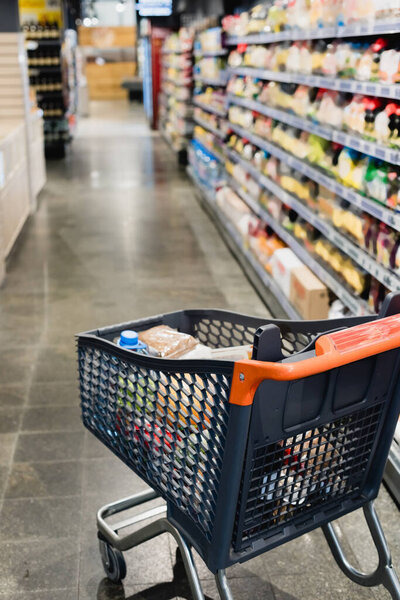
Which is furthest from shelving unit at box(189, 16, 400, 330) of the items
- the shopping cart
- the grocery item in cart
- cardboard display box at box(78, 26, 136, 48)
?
cardboard display box at box(78, 26, 136, 48)

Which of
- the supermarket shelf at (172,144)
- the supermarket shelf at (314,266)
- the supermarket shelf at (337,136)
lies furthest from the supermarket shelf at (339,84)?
the supermarket shelf at (172,144)

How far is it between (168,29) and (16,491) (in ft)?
46.1

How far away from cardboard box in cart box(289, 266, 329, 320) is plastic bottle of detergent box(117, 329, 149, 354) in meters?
2.07

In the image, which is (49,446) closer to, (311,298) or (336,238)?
(311,298)

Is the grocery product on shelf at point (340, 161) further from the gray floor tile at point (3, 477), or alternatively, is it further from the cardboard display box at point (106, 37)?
the cardboard display box at point (106, 37)

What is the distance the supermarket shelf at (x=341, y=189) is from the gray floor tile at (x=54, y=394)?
5.75ft

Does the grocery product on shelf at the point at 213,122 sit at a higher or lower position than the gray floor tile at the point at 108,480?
higher

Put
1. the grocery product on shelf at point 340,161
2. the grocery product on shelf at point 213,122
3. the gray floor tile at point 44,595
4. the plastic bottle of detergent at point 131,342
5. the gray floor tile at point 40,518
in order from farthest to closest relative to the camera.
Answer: the grocery product on shelf at point 213,122, the grocery product on shelf at point 340,161, the gray floor tile at point 40,518, the gray floor tile at point 44,595, the plastic bottle of detergent at point 131,342

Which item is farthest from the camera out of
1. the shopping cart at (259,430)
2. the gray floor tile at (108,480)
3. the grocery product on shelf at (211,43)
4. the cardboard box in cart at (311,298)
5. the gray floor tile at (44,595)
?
the grocery product on shelf at (211,43)

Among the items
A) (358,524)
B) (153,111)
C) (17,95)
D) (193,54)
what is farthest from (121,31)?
(358,524)

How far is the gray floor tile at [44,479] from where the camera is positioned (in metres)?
2.66

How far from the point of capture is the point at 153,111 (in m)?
16.2

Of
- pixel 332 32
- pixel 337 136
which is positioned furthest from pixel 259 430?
pixel 332 32

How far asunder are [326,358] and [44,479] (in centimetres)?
180
